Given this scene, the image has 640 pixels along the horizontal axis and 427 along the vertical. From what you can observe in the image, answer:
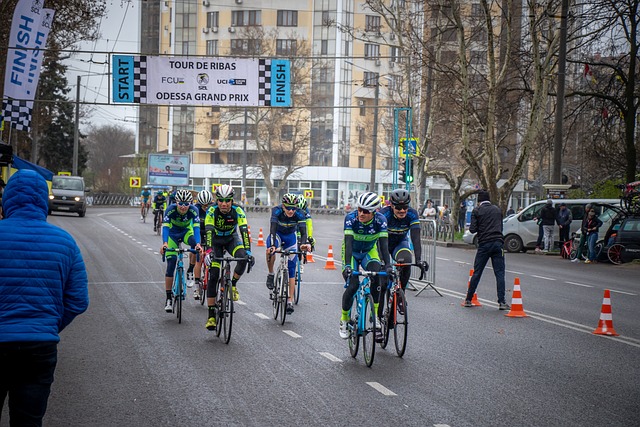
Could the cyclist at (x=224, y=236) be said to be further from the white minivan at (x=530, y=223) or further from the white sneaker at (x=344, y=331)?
the white minivan at (x=530, y=223)

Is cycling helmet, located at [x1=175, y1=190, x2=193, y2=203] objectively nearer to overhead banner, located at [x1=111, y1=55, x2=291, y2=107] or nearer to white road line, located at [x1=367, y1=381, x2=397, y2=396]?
white road line, located at [x1=367, y1=381, x2=397, y2=396]

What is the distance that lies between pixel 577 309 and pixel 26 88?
16.4 meters

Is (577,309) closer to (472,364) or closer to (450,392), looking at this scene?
(472,364)

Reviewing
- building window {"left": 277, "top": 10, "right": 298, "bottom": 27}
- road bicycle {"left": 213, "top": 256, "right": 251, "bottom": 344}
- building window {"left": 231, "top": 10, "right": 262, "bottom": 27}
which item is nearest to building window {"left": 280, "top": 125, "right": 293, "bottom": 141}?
building window {"left": 277, "top": 10, "right": 298, "bottom": 27}

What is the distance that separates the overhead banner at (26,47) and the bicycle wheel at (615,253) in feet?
56.8

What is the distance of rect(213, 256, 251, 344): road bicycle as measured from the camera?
1074 centimetres

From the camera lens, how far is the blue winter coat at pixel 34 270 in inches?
189

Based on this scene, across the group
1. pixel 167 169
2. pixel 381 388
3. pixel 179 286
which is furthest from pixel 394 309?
pixel 167 169

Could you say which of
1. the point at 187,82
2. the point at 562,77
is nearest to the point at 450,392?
the point at 187,82

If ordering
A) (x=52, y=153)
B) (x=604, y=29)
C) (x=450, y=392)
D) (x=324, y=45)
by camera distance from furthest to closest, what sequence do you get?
(x=324, y=45)
(x=52, y=153)
(x=604, y=29)
(x=450, y=392)

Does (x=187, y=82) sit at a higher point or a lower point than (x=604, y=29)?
lower

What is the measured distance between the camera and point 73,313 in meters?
5.04

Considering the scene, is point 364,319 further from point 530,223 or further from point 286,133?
point 286,133

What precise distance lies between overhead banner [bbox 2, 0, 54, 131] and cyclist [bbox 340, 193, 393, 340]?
1556 cm
